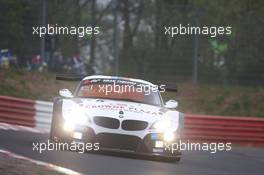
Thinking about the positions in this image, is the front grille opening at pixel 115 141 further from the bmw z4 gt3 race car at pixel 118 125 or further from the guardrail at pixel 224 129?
the guardrail at pixel 224 129

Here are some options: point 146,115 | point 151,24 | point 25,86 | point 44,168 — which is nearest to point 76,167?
point 44,168

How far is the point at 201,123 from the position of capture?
18.4 metres

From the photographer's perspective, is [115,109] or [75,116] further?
[115,109]

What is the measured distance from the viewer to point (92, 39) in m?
26.3

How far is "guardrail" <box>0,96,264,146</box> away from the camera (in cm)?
1838

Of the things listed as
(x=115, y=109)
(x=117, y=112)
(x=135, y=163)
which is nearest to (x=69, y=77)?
(x=115, y=109)

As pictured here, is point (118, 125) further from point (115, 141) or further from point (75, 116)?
point (75, 116)

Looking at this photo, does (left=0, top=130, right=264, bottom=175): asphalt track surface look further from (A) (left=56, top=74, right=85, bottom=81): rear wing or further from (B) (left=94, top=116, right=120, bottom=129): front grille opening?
(A) (left=56, top=74, right=85, bottom=81): rear wing

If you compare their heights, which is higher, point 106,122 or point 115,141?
point 106,122

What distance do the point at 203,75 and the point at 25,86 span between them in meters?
4.76

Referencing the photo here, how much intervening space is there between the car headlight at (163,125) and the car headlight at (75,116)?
100cm

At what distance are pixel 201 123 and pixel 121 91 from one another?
4944mm

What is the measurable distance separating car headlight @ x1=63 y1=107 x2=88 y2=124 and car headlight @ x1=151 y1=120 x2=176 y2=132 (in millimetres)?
1004

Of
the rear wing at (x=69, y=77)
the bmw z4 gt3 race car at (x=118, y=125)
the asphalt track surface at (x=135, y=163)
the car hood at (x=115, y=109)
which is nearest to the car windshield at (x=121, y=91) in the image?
the bmw z4 gt3 race car at (x=118, y=125)
